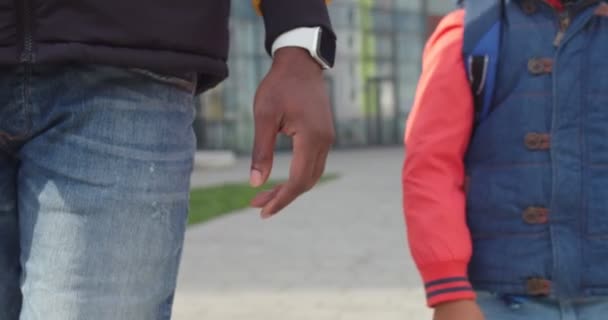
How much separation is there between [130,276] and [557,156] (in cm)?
111

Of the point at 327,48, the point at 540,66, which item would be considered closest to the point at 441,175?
the point at 540,66

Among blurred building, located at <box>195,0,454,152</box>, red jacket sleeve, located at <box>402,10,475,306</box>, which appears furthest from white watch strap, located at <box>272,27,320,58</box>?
blurred building, located at <box>195,0,454,152</box>

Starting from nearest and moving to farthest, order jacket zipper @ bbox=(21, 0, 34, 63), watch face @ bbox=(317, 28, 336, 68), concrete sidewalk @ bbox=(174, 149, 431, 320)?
jacket zipper @ bbox=(21, 0, 34, 63), watch face @ bbox=(317, 28, 336, 68), concrete sidewalk @ bbox=(174, 149, 431, 320)

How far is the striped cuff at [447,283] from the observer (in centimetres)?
221

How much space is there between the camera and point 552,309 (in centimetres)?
229

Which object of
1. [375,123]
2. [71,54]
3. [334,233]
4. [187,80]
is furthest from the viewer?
[375,123]

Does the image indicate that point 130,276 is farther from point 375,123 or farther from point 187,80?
point 375,123

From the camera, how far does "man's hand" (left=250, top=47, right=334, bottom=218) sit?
1.48 m

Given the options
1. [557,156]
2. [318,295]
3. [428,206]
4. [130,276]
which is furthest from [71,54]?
[318,295]

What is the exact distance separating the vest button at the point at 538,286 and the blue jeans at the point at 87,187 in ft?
3.25

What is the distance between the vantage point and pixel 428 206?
7.48 feet

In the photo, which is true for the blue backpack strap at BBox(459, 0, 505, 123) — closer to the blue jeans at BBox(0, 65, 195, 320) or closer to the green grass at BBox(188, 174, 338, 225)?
the blue jeans at BBox(0, 65, 195, 320)

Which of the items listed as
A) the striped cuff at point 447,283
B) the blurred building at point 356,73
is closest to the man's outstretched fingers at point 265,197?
the striped cuff at point 447,283

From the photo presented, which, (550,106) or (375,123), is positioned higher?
(550,106)
